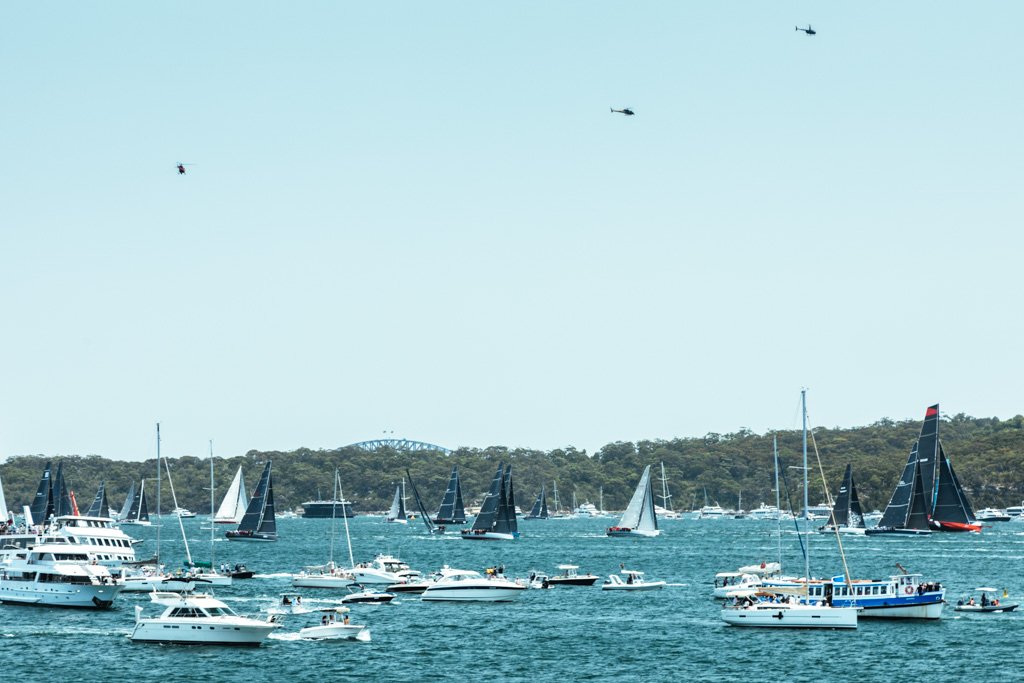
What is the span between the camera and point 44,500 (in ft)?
600

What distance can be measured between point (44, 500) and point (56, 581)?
280ft

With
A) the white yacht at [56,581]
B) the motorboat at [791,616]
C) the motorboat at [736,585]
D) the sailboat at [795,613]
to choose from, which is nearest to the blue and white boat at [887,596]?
the sailboat at [795,613]

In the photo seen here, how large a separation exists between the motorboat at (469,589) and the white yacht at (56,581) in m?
24.2

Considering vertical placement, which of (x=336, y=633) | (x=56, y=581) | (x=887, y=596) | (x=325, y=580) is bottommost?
(x=336, y=633)

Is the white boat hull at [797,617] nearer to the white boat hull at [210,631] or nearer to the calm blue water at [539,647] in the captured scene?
the calm blue water at [539,647]

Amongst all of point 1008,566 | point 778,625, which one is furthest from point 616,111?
point 1008,566

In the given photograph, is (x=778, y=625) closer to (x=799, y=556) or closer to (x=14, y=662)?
(x=14, y=662)

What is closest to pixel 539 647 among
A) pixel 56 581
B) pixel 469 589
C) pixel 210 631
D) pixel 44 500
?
pixel 210 631

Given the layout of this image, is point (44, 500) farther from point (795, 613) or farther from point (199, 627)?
point (795, 613)

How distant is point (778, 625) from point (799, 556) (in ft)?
327

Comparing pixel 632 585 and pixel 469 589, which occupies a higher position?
pixel 469 589

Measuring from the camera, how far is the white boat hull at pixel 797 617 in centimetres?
9144

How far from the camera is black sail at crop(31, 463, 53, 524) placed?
169 metres

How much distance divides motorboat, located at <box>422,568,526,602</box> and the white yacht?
24219 millimetres
